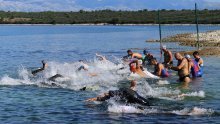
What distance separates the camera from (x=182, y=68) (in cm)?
2809

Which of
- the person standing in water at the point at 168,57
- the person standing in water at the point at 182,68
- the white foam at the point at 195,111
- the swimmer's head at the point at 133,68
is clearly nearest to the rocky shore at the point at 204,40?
the person standing in water at the point at 168,57

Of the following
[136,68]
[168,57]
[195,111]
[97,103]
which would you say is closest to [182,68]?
[136,68]

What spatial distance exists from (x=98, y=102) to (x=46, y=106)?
2.17m

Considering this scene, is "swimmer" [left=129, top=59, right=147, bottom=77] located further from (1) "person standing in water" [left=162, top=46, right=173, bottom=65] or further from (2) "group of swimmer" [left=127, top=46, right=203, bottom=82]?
(1) "person standing in water" [left=162, top=46, right=173, bottom=65]

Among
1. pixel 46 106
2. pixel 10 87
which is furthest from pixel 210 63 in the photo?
pixel 46 106

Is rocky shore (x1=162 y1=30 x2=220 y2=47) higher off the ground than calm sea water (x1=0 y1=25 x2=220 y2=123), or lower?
lower

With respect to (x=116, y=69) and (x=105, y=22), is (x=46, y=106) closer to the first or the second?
(x=116, y=69)

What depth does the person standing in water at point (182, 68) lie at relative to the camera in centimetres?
2781

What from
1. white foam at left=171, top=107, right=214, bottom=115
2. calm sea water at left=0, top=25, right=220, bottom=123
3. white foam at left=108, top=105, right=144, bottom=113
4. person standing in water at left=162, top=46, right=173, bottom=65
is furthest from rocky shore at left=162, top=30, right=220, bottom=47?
white foam at left=108, top=105, right=144, bottom=113

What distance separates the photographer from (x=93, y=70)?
3388 cm

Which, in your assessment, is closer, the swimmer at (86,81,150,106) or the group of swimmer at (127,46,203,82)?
the swimmer at (86,81,150,106)

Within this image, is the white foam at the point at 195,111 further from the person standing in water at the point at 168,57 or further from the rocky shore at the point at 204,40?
the rocky shore at the point at 204,40

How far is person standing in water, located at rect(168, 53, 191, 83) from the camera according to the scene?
2781 centimetres

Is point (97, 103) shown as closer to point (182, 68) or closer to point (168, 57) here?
point (182, 68)
